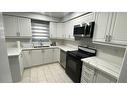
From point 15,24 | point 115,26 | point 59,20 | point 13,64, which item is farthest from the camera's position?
point 59,20

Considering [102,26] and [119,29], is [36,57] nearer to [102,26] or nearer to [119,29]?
[102,26]

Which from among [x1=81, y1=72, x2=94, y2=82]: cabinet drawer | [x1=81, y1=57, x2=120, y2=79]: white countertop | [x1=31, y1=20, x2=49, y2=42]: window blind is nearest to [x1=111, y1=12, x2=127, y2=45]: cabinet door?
[x1=81, y1=57, x2=120, y2=79]: white countertop

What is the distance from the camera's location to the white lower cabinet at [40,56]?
9.13ft

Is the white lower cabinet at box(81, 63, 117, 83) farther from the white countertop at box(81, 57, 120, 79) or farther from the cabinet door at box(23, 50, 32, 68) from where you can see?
the cabinet door at box(23, 50, 32, 68)

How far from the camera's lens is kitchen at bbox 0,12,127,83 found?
1.18m

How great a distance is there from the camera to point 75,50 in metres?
2.62

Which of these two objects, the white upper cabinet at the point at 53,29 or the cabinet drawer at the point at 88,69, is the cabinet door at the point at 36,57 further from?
the cabinet drawer at the point at 88,69

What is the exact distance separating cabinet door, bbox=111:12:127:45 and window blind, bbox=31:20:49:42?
306 cm

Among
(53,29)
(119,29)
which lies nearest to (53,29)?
(53,29)

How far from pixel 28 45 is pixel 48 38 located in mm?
1097

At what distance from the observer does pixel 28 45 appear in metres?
3.03
